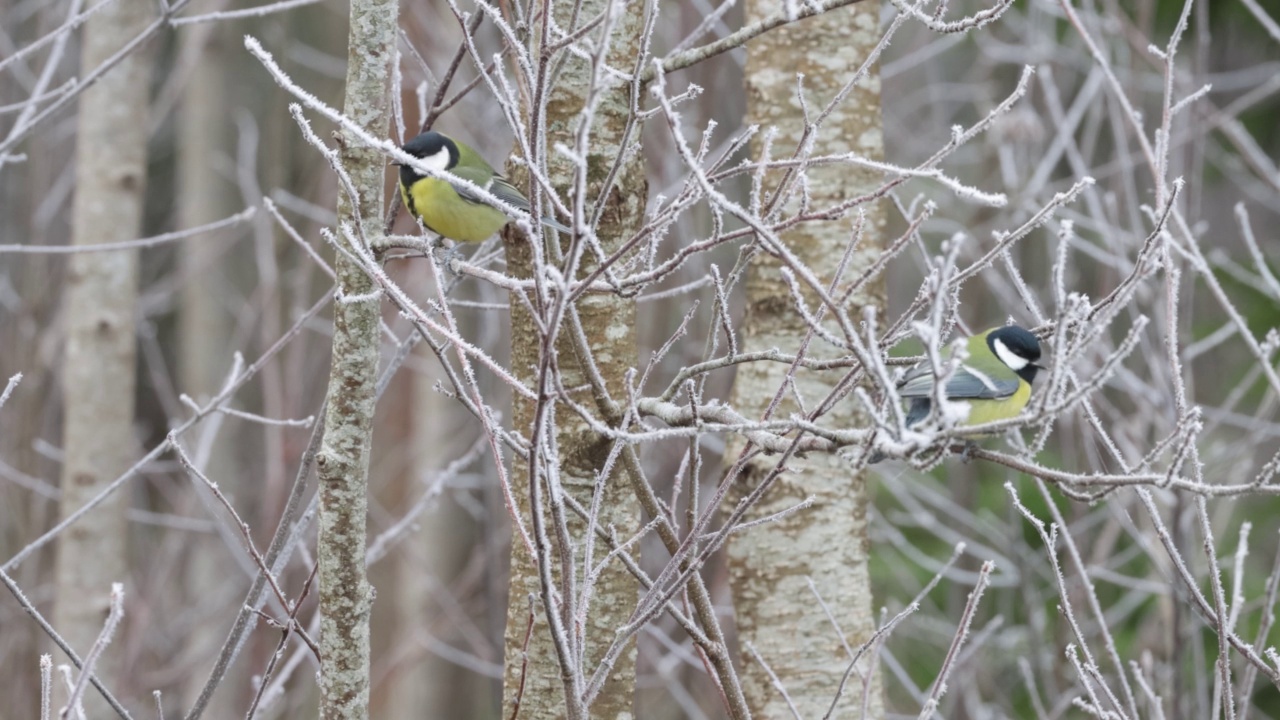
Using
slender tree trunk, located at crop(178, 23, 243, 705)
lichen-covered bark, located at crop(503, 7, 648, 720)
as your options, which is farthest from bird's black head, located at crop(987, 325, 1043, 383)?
slender tree trunk, located at crop(178, 23, 243, 705)

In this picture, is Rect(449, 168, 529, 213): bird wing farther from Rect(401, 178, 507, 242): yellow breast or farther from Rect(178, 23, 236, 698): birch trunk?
Rect(178, 23, 236, 698): birch trunk

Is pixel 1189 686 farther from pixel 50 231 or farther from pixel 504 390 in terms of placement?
pixel 50 231

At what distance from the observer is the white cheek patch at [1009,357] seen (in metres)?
2.62

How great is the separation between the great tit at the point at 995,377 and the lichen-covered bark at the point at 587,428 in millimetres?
646

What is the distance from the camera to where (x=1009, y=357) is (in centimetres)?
263

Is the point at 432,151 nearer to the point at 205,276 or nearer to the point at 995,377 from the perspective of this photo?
the point at 995,377

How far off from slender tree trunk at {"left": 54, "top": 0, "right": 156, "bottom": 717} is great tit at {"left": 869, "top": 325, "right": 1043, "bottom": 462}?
2570mm

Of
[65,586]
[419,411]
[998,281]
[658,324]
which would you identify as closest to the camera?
[65,586]

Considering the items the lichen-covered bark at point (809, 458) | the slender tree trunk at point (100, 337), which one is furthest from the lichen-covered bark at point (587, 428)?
the slender tree trunk at point (100, 337)

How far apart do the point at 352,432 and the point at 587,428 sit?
42cm

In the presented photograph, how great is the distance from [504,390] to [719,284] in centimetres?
534

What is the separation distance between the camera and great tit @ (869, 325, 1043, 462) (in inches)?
101

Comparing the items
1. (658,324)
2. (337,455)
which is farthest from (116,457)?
(658,324)

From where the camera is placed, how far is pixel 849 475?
3.10m
